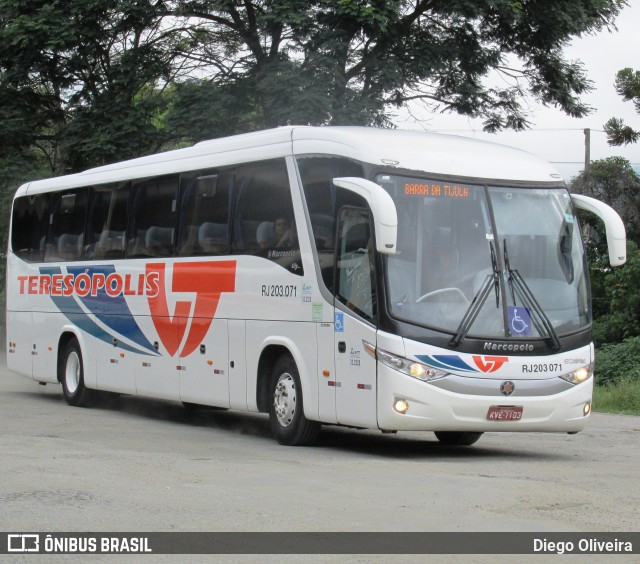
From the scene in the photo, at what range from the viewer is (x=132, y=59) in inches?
1240

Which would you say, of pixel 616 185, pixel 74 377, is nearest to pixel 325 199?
pixel 74 377

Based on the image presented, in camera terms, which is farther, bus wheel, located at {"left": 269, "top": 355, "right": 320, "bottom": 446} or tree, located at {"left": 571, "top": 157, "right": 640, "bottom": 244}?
tree, located at {"left": 571, "top": 157, "right": 640, "bottom": 244}

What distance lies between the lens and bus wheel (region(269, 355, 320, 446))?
13.8 metres

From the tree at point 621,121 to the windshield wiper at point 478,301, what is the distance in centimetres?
1703

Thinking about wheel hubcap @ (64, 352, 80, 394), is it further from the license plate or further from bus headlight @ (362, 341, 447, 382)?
the license plate

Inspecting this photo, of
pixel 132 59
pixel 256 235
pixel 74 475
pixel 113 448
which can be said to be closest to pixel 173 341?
pixel 256 235

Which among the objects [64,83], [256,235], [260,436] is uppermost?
[64,83]

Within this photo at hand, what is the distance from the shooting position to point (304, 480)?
10688 millimetres

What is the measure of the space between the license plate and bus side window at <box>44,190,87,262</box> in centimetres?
930

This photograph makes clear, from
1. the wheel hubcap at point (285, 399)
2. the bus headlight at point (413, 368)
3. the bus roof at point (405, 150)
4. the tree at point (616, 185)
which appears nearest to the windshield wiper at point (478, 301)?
the bus headlight at point (413, 368)

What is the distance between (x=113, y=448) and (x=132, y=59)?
20.0 m

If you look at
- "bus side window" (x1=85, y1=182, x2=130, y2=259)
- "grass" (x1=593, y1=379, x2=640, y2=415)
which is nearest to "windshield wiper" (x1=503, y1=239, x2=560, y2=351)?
"bus side window" (x1=85, y1=182, x2=130, y2=259)

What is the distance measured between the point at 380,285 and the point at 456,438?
3141mm

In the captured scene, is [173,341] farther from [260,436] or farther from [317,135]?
[317,135]
